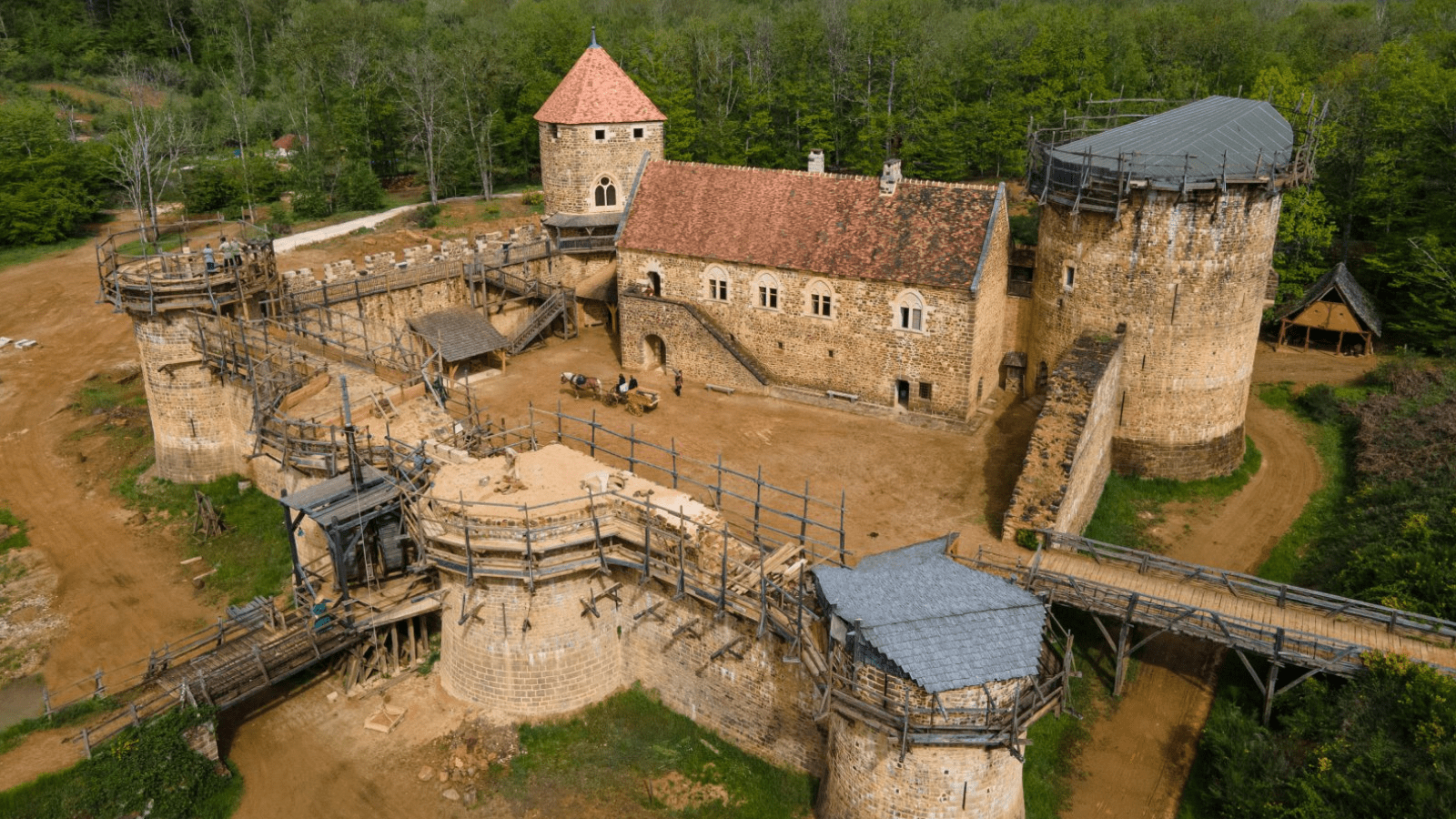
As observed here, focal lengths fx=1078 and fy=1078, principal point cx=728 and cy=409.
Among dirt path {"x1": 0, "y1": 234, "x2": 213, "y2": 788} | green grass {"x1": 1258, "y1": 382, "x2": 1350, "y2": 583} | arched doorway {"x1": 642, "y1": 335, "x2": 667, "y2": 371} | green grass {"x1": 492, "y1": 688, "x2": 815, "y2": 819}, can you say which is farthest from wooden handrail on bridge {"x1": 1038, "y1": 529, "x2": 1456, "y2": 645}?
dirt path {"x1": 0, "y1": 234, "x2": 213, "y2": 788}

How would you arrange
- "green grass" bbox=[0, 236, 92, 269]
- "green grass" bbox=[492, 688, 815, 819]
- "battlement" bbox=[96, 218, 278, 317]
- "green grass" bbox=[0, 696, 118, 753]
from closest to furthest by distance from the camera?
1. "green grass" bbox=[492, 688, 815, 819]
2. "green grass" bbox=[0, 696, 118, 753]
3. "battlement" bbox=[96, 218, 278, 317]
4. "green grass" bbox=[0, 236, 92, 269]

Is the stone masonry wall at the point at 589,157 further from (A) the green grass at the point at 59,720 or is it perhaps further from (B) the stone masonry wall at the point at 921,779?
(B) the stone masonry wall at the point at 921,779

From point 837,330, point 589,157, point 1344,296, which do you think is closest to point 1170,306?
point 837,330

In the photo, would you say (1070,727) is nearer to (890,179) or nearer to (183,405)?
(890,179)

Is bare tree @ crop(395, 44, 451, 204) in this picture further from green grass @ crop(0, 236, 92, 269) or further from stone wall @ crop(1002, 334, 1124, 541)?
stone wall @ crop(1002, 334, 1124, 541)

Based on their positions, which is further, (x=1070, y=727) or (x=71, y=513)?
(x=71, y=513)

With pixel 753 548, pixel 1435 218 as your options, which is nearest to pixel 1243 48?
pixel 1435 218

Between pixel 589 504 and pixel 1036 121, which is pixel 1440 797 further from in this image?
pixel 1036 121
